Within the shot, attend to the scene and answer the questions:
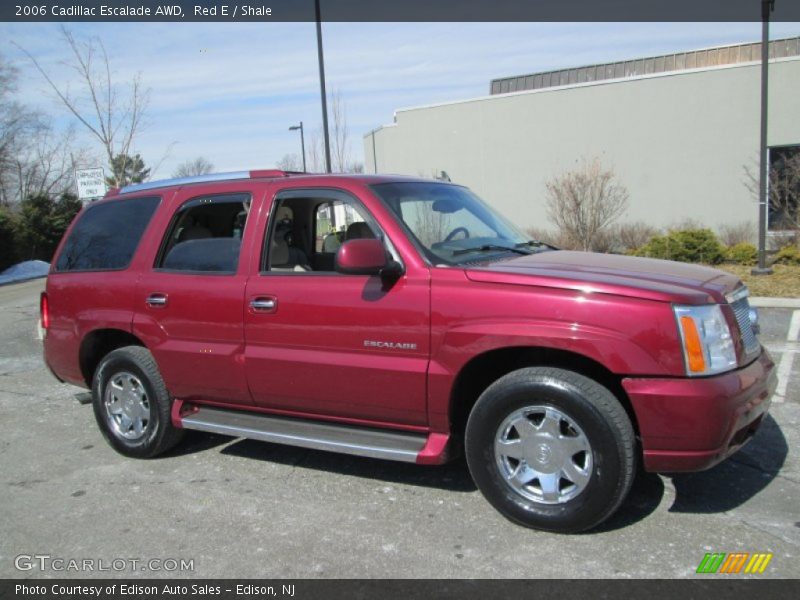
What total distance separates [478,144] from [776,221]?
10415 millimetres

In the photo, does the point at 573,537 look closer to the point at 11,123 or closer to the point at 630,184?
the point at 630,184

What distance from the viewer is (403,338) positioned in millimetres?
3760

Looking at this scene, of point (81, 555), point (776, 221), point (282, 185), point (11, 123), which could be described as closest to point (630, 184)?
point (776, 221)

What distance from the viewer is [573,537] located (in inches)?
138

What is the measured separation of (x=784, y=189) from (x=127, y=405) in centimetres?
1628

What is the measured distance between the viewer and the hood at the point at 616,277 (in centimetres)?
330

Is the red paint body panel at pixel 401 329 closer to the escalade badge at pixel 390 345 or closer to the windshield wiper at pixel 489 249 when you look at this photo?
the escalade badge at pixel 390 345

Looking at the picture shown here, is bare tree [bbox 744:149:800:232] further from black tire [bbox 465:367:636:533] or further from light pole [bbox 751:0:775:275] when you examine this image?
black tire [bbox 465:367:636:533]

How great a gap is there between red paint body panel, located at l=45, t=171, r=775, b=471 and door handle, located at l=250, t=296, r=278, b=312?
1cm

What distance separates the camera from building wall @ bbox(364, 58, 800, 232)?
19.2 meters

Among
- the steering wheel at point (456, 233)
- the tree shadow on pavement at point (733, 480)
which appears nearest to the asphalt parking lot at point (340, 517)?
the tree shadow on pavement at point (733, 480)

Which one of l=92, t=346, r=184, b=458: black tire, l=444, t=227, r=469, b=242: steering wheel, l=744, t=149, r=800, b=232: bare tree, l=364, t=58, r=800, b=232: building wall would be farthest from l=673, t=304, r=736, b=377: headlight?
l=364, t=58, r=800, b=232: building wall

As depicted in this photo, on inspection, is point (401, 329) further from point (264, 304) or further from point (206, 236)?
point (206, 236)
